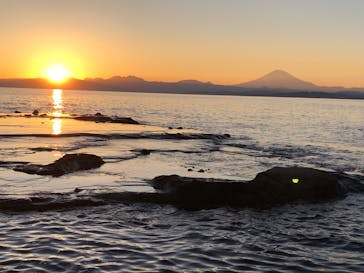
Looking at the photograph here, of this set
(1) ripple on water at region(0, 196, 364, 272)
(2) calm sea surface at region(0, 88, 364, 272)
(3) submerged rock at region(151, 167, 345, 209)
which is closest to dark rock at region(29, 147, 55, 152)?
(2) calm sea surface at region(0, 88, 364, 272)

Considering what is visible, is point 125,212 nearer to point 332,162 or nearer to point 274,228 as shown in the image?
point 274,228

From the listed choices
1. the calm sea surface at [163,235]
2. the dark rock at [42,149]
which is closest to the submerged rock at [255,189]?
the calm sea surface at [163,235]

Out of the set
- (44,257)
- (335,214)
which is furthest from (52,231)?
(335,214)

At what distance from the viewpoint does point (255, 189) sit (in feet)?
67.7

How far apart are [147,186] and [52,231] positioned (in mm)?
7965

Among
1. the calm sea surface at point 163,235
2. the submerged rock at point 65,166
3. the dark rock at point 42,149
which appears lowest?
the dark rock at point 42,149

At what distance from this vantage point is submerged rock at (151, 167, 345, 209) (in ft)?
65.5

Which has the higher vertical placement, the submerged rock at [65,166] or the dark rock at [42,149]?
the submerged rock at [65,166]

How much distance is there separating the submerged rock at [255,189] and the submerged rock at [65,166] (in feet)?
17.8

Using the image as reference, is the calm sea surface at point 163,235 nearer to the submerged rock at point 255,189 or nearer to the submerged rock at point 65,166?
the submerged rock at point 65,166

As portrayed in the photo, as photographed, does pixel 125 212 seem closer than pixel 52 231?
No

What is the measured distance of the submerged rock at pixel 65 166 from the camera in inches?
963

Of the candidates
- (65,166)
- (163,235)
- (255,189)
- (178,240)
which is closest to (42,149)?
(65,166)

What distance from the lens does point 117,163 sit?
30.2 metres
